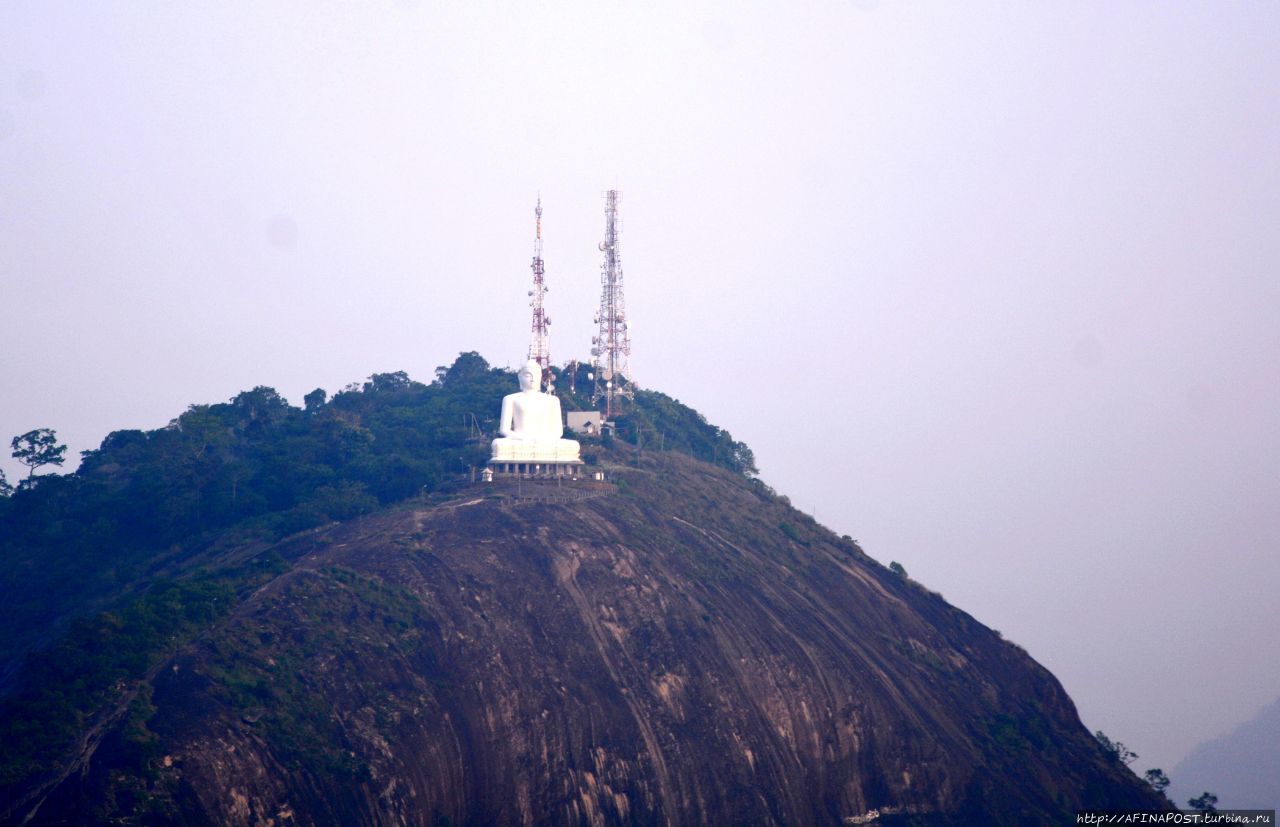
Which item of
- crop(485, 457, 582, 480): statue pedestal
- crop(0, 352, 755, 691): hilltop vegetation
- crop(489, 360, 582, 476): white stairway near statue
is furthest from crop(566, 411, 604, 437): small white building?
crop(485, 457, 582, 480): statue pedestal

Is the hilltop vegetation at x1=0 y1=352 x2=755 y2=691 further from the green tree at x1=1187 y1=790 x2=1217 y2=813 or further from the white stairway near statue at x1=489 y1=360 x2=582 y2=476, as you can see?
the green tree at x1=1187 y1=790 x2=1217 y2=813

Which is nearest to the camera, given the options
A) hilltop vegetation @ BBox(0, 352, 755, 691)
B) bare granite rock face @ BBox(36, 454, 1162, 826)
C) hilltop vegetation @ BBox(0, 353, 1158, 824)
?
hilltop vegetation @ BBox(0, 353, 1158, 824)

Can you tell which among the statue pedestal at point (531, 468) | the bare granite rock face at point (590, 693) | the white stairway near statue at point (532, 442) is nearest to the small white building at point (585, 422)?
the bare granite rock face at point (590, 693)

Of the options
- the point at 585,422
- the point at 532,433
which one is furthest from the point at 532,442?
the point at 585,422

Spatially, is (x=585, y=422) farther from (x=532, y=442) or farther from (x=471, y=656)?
(x=471, y=656)

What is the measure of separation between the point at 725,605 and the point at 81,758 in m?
32.5

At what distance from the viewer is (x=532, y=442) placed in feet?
248

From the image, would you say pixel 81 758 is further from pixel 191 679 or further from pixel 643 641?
pixel 643 641

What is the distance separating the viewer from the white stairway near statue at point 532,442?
75.8 m

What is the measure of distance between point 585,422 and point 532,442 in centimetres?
1146

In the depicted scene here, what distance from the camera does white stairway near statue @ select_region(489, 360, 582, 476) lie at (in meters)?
75.8

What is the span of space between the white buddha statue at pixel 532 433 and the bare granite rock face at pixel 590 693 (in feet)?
7.87

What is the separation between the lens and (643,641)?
2472 inches

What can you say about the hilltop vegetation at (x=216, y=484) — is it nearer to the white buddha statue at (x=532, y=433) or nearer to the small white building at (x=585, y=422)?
the white buddha statue at (x=532, y=433)
